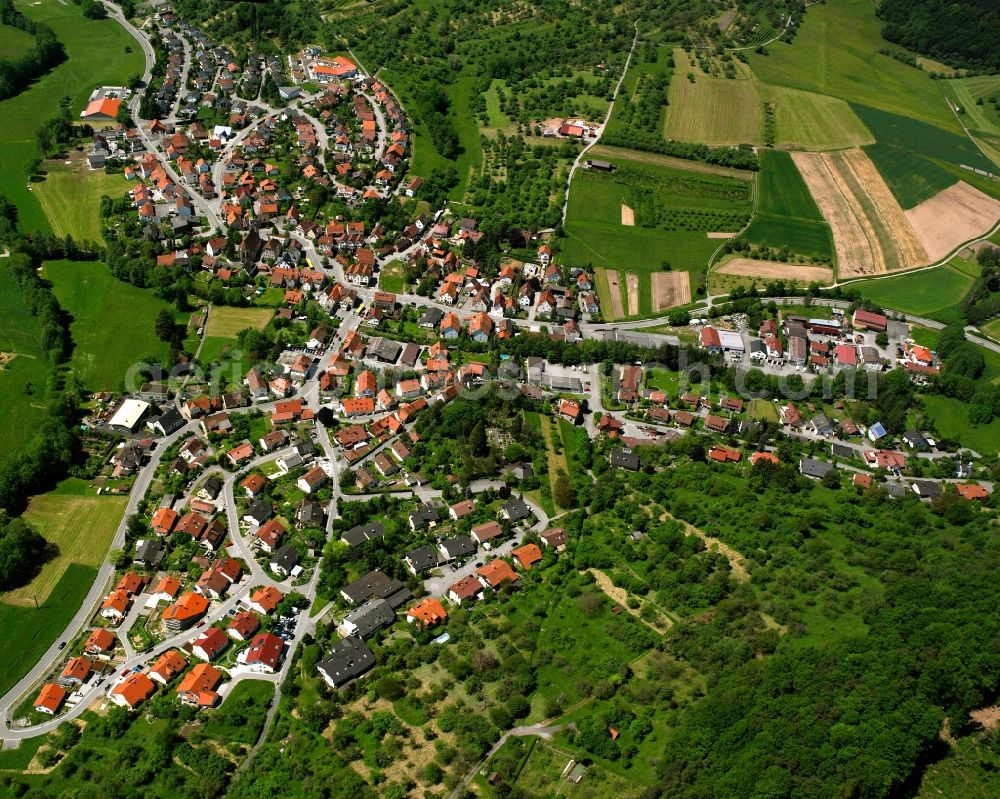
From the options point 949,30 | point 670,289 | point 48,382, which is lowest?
point 48,382

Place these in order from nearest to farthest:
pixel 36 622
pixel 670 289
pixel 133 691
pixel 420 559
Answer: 1. pixel 133 691
2. pixel 36 622
3. pixel 420 559
4. pixel 670 289

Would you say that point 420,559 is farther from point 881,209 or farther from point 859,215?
point 881,209

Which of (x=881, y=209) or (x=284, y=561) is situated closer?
(x=284, y=561)

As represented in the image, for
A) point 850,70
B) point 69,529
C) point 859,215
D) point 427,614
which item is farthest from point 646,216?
point 69,529

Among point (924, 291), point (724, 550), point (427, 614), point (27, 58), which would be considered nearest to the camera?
point (427, 614)

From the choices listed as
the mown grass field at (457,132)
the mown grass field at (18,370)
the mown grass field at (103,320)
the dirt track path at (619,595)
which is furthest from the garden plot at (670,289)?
the mown grass field at (18,370)

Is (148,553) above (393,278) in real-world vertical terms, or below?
below

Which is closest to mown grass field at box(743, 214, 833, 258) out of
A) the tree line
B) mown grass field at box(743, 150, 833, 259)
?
mown grass field at box(743, 150, 833, 259)
